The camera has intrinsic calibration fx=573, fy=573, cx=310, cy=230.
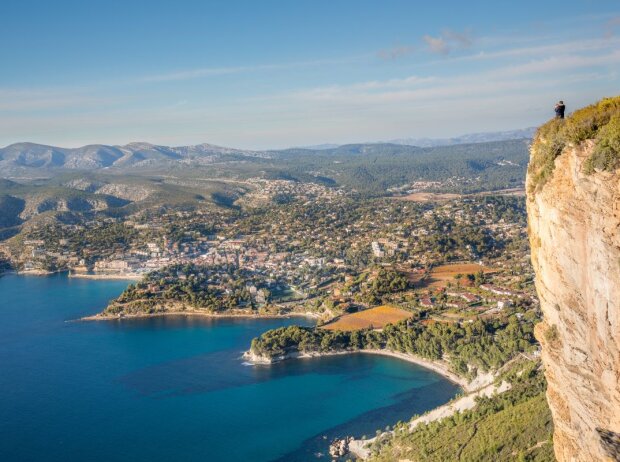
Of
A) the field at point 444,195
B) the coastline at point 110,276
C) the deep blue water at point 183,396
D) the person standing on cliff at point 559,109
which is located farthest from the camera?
the field at point 444,195

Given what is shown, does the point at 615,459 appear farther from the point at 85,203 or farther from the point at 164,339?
the point at 85,203

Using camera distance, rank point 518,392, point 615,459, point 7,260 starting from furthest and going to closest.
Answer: point 7,260, point 518,392, point 615,459

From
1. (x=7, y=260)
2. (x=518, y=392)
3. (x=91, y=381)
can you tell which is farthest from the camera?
(x=7, y=260)

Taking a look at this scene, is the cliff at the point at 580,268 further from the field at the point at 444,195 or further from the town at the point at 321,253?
the field at the point at 444,195

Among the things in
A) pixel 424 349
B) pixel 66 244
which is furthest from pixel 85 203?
pixel 424 349

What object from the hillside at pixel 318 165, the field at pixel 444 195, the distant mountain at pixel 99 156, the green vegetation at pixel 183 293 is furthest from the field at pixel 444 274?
the distant mountain at pixel 99 156

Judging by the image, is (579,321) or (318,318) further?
(318,318)

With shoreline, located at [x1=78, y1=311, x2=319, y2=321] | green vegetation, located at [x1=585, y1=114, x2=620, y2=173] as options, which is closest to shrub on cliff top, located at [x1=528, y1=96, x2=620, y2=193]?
green vegetation, located at [x1=585, y1=114, x2=620, y2=173]
